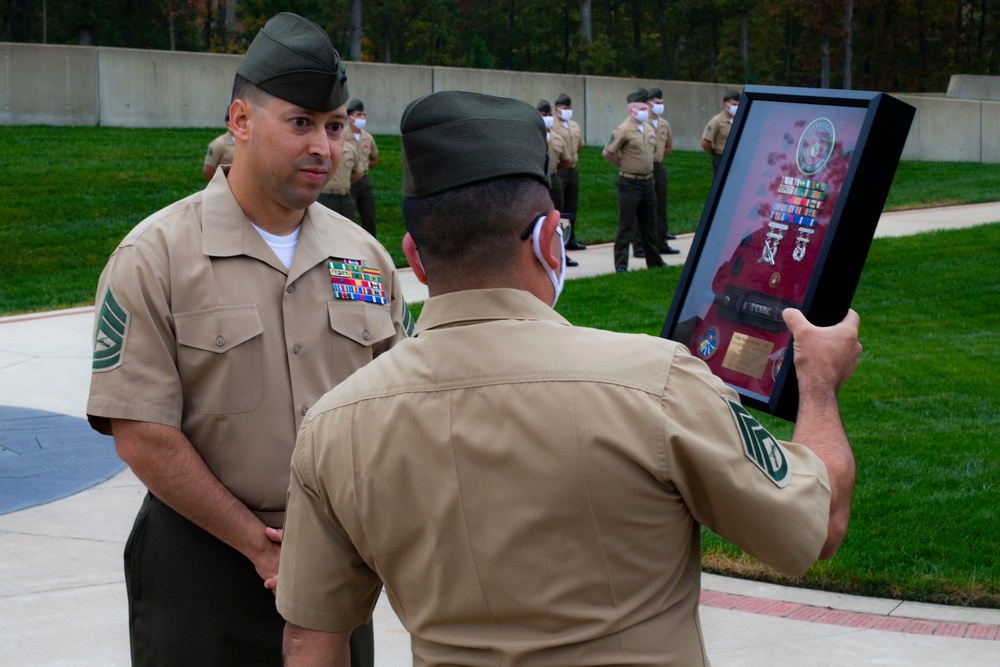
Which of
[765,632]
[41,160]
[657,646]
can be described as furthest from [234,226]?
[41,160]

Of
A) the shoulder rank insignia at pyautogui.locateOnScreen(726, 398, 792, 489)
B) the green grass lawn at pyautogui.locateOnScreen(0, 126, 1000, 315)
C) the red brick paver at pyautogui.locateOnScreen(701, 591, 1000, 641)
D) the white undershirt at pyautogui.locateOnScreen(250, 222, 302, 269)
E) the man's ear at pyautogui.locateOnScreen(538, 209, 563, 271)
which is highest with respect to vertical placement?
the man's ear at pyautogui.locateOnScreen(538, 209, 563, 271)

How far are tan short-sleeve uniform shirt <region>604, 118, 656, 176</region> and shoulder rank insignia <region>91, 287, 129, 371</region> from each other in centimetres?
1229

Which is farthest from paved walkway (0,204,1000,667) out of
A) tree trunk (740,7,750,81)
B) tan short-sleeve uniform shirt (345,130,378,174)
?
tree trunk (740,7,750,81)

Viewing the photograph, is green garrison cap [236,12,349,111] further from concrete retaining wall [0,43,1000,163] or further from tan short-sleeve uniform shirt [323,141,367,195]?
concrete retaining wall [0,43,1000,163]

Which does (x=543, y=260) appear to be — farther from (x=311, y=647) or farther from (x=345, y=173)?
(x=345, y=173)

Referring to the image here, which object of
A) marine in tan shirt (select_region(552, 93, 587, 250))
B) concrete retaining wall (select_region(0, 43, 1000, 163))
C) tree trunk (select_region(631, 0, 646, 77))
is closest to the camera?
marine in tan shirt (select_region(552, 93, 587, 250))

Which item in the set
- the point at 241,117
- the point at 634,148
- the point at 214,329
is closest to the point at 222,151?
the point at 634,148

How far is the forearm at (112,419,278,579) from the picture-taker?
2500 millimetres

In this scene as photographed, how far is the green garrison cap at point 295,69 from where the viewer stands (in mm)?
2658

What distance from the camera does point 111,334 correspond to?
2.51 meters

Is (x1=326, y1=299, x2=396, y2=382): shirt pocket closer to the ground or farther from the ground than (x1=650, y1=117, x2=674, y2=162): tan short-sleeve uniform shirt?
farther from the ground

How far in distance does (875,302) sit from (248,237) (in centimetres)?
1030

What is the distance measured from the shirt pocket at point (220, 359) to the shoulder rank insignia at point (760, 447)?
3.98 feet

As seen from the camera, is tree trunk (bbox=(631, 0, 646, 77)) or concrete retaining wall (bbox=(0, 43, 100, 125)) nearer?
concrete retaining wall (bbox=(0, 43, 100, 125))
